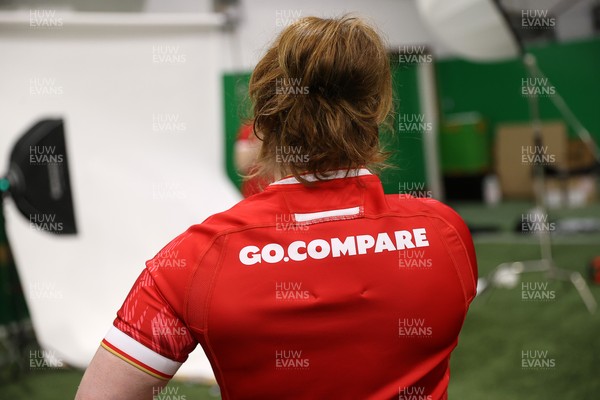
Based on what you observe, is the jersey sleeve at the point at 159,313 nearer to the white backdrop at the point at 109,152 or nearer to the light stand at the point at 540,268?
the white backdrop at the point at 109,152

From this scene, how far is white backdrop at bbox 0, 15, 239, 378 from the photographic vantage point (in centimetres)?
313

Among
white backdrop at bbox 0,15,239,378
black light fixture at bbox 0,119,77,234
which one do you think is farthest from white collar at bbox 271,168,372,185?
white backdrop at bbox 0,15,239,378

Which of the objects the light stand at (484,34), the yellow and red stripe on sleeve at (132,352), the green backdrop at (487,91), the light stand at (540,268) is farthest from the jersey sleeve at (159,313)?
the green backdrop at (487,91)

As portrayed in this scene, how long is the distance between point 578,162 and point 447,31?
4.90 meters

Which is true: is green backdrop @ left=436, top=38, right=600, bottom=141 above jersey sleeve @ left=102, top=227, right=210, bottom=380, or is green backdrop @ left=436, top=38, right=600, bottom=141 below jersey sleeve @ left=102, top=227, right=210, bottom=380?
above

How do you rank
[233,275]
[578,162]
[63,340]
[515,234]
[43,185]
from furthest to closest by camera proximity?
[578,162] < [515,234] < [63,340] < [43,185] < [233,275]

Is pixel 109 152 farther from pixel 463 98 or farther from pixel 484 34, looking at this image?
pixel 463 98

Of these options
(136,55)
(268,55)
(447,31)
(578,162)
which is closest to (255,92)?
(268,55)

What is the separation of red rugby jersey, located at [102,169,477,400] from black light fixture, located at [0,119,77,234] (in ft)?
6.48

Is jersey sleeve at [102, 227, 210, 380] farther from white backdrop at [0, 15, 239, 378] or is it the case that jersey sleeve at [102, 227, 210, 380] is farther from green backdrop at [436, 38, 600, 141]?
green backdrop at [436, 38, 600, 141]

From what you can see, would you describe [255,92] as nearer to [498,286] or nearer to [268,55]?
[268,55]

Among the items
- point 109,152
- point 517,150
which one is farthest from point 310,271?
point 517,150

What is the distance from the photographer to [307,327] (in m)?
0.83

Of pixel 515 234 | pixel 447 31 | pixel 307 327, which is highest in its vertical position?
pixel 447 31
